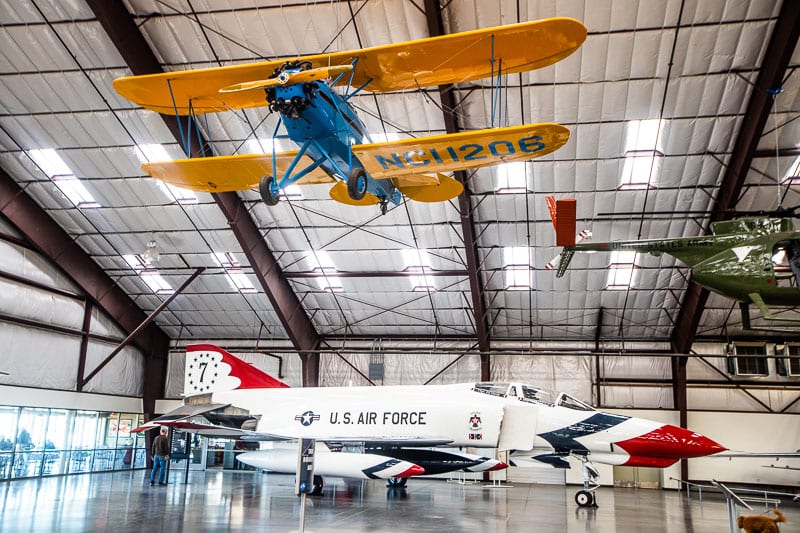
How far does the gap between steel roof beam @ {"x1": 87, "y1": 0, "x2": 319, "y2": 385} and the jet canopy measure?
28.1ft

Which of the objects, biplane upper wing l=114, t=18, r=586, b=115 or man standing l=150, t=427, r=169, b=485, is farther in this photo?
man standing l=150, t=427, r=169, b=485

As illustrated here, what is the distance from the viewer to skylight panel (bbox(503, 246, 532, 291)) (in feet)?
66.3

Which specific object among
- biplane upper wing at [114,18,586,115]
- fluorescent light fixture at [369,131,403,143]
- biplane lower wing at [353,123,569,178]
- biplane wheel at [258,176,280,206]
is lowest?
biplane wheel at [258,176,280,206]

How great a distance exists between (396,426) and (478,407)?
212cm

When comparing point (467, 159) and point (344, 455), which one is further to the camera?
point (344, 455)

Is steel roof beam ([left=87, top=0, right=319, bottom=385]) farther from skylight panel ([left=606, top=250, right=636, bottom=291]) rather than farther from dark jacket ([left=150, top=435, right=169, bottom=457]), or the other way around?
skylight panel ([left=606, top=250, right=636, bottom=291])

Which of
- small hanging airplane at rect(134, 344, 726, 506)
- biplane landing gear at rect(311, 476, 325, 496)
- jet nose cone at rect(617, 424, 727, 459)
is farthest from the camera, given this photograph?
biplane landing gear at rect(311, 476, 325, 496)

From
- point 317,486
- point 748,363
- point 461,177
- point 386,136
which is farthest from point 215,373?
point 748,363


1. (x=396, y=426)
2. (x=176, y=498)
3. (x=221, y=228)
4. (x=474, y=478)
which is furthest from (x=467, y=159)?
(x=474, y=478)

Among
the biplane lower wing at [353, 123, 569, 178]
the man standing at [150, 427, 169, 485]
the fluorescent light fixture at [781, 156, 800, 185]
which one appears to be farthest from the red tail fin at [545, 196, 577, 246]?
the man standing at [150, 427, 169, 485]

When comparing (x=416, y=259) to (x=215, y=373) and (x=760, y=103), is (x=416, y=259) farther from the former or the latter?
(x=760, y=103)

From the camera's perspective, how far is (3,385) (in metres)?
19.4

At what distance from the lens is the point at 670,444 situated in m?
13.0

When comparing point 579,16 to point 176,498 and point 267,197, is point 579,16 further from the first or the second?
point 176,498
